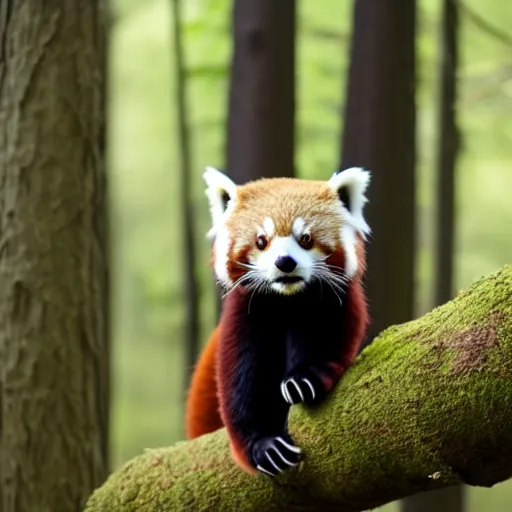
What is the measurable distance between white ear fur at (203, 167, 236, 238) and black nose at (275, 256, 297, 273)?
0.67 feet

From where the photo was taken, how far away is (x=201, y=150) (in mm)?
4453

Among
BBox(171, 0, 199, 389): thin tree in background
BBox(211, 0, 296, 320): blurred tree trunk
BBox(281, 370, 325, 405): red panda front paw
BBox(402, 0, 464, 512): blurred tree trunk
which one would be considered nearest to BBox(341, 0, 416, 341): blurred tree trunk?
BBox(211, 0, 296, 320): blurred tree trunk

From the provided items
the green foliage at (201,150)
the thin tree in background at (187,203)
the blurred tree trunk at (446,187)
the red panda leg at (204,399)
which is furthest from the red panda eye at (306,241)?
the thin tree in background at (187,203)

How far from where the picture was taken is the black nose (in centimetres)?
120

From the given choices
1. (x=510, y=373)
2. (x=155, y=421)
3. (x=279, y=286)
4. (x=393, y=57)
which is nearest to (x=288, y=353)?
(x=279, y=286)

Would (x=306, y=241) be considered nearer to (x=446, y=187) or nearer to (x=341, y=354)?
(x=341, y=354)

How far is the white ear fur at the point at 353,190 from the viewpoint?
4.39ft

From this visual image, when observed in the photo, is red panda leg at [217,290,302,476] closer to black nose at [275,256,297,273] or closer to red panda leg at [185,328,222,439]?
black nose at [275,256,297,273]

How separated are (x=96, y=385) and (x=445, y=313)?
116 cm

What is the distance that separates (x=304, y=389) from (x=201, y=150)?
10.9 ft

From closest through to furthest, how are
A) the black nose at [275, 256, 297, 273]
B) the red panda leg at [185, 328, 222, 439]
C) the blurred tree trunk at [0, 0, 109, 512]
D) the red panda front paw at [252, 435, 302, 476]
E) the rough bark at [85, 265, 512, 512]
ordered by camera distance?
1. the rough bark at [85, 265, 512, 512]
2. the black nose at [275, 256, 297, 273]
3. the red panda front paw at [252, 435, 302, 476]
4. the red panda leg at [185, 328, 222, 439]
5. the blurred tree trunk at [0, 0, 109, 512]

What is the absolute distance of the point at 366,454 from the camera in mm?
1200

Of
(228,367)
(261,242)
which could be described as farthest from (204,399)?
(261,242)

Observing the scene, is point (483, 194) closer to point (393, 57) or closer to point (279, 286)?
point (393, 57)
